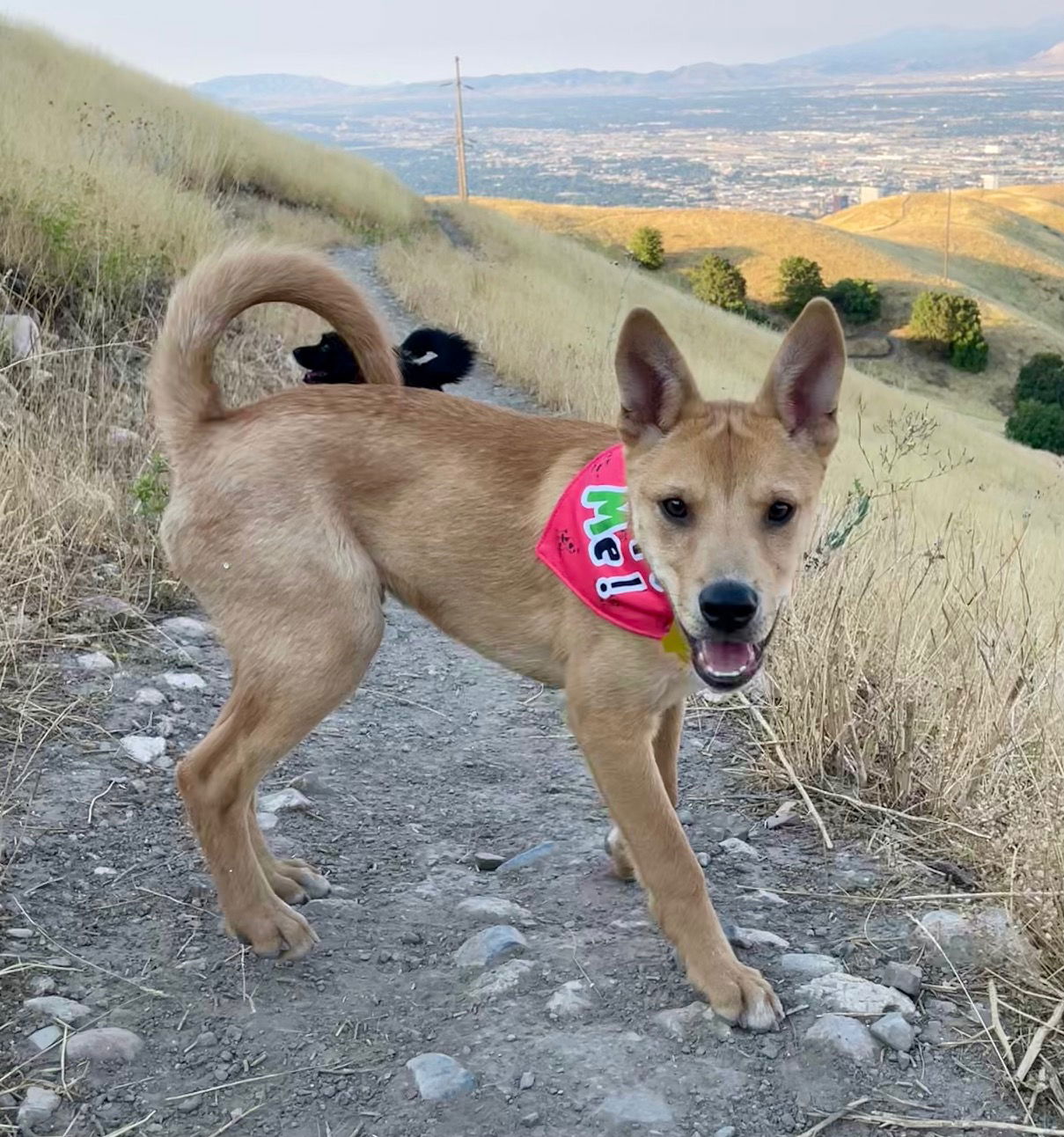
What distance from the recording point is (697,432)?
329cm

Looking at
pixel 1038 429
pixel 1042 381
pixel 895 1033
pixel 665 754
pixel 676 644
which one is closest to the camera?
pixel 895 1033

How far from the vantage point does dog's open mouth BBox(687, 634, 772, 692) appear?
2998 mm

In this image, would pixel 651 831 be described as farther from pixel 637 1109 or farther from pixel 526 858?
pixel 526 858

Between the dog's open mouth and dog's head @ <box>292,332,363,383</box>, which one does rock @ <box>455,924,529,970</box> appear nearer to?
the dog's open mouth

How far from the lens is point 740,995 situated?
3.12 meters

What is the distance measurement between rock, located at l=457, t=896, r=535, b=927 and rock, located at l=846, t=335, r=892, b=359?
178 ft

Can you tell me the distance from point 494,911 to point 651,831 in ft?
2.28

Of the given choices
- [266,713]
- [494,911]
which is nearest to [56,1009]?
[266,713]

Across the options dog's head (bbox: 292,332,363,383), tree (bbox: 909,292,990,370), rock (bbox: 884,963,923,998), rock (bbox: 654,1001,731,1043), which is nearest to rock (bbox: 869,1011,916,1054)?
rock (bbox: 884,963,923,998)

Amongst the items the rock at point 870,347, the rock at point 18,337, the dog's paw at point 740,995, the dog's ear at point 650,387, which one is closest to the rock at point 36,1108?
the dog's paw at point 740,995

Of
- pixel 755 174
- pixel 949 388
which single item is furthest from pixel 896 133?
pixel 949 388

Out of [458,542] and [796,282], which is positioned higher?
[458,542]

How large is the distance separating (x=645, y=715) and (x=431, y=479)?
3.18ft

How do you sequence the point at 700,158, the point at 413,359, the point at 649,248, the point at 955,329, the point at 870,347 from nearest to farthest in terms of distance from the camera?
the point at 413,359 → the point at 955,329 → the point at 870,347 → the point at 649,248 → the point at 700,158
